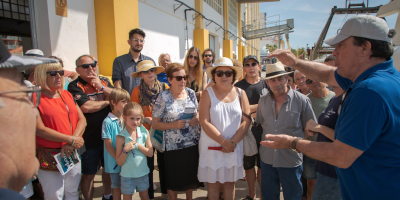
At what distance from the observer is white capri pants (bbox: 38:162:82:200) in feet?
8.02

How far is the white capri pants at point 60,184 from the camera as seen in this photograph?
245cm

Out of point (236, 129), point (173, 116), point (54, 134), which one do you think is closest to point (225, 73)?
point (236, 129)

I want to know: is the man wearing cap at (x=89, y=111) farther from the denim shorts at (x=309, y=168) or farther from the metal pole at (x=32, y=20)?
the denim shorts at (x=309, y=168)

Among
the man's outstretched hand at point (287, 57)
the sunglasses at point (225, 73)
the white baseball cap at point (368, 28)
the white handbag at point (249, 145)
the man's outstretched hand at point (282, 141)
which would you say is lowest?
the white handbag at point (249, 145)

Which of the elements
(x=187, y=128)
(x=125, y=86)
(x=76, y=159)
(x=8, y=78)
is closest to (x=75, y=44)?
(x=125, y=86)

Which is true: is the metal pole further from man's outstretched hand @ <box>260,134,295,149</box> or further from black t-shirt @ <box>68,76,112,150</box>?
man's outstretched hand @ <box>260,134,295,149</box>

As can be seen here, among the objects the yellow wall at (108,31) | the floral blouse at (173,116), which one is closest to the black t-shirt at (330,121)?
the floral blouse at (173,116)

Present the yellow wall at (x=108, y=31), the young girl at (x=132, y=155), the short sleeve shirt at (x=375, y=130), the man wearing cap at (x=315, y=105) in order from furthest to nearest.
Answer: the yellow wall at (x=108, y=31) < the man wearing cap at (x=315, y=105) < the young girl at (x=132, y=155) < the short sleeve shirt at (x=375, y=130)

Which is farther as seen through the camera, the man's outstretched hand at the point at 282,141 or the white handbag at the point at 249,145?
the white handbag at the point at 249,145

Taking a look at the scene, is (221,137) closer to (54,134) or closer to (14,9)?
(54,134)

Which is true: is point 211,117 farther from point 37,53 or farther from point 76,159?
point 37,53

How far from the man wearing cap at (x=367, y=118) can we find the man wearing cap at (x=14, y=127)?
64.0 inches

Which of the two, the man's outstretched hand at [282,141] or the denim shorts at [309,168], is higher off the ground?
the man's outstretched hand at [282,141]

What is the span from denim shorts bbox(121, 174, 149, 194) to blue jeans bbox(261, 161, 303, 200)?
150cm
